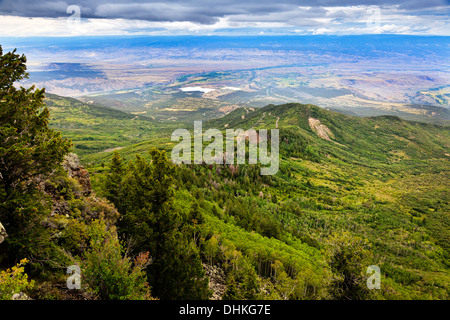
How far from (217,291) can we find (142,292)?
28.2 meters

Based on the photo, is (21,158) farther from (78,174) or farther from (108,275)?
(78,174)

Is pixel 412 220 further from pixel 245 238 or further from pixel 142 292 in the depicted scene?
pixel 142 292

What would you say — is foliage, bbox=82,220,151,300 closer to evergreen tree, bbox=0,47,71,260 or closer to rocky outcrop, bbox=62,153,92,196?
evergreen tree, bbox=0,47,71,260

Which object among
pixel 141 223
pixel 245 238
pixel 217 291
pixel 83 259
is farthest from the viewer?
pixel 245 238

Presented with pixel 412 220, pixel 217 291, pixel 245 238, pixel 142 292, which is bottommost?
pixel 412 220

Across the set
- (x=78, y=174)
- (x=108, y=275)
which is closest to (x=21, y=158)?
(x=108, y=275)

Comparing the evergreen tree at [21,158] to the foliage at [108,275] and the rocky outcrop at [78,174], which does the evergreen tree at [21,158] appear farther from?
the rocky outcrop at [78,174]

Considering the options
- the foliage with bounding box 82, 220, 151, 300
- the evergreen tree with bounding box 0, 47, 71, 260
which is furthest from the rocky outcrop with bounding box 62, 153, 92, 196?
the foliage with bounding box 82, 220, 151, 300

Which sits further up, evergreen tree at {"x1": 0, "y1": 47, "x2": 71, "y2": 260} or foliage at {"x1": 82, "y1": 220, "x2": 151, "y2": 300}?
evergreen tree at {"x1": 0, "y1": 47, "x2": 71, "y2": 260}

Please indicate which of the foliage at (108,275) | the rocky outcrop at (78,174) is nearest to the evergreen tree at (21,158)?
the foliage at (108,275)

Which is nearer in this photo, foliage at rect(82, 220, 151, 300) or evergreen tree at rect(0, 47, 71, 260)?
evergreen tree at rect(0, 47, 71, 260)

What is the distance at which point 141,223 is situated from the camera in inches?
1268

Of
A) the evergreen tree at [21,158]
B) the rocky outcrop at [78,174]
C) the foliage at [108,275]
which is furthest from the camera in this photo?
the rocky outcrop at [78,174]
